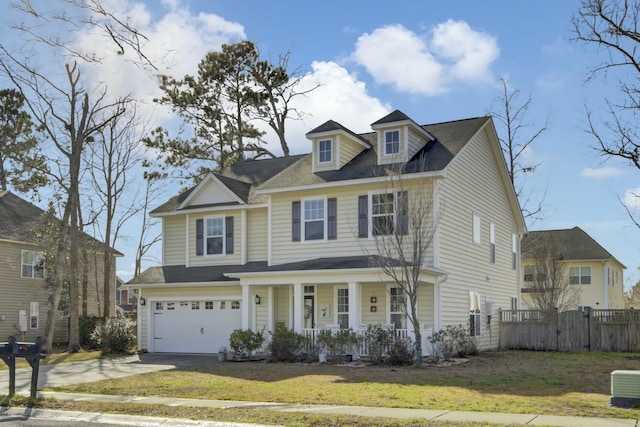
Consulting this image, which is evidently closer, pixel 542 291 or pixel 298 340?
pixel 298 340

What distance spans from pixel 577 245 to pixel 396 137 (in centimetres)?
2676

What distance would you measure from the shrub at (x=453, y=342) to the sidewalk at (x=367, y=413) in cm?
925

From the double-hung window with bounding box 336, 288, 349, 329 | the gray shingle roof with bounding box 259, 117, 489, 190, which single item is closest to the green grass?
the double-hung window with bounding box 336, 288, 349, 329

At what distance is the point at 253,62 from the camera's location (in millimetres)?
44312

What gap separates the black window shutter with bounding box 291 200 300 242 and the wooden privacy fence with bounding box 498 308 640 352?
9888 millimetres

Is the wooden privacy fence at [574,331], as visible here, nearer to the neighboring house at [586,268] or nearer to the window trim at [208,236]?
the window trim at [208,236]

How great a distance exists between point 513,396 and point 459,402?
1.42 m

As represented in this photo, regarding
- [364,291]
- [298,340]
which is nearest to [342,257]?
[364,291]

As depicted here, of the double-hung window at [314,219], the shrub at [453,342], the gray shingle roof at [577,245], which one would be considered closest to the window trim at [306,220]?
the double-hung window at [314,219]

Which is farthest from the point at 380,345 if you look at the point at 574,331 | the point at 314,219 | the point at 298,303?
the point at 574,331

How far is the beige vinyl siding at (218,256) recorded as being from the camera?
27.0 metres

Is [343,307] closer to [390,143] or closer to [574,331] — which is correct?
[390,143]

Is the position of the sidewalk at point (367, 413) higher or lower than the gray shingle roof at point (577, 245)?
lower

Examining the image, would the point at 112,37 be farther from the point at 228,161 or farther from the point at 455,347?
the point at 228,161
